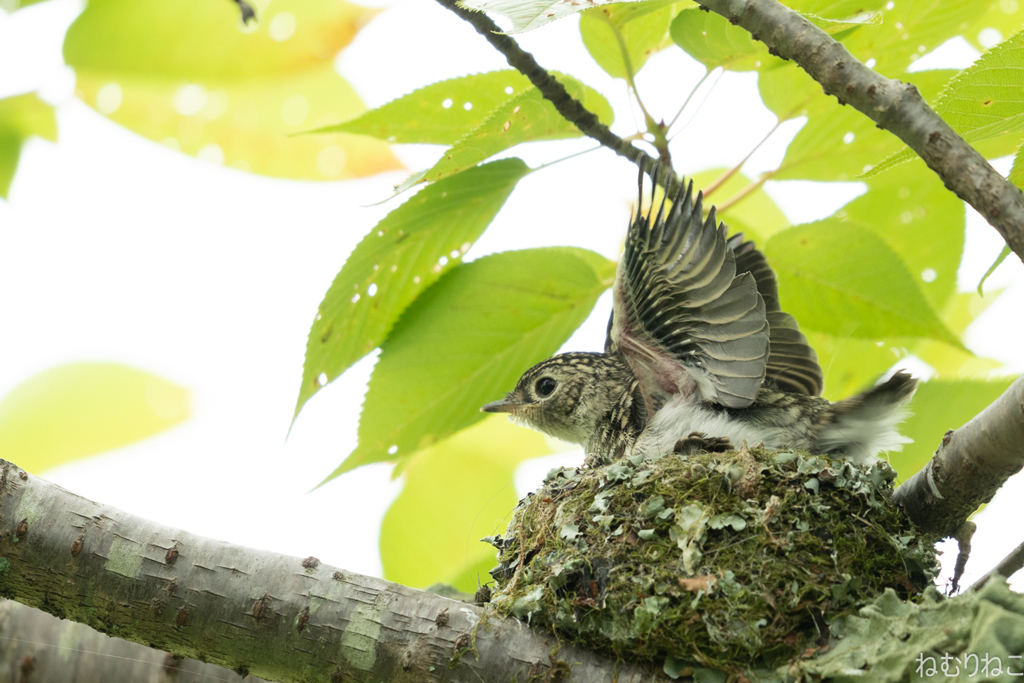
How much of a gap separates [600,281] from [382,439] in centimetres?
75

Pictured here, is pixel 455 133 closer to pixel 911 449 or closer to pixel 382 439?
pixel 382 439

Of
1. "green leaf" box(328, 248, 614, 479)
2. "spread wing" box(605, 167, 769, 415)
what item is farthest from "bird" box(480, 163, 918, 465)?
"green leaf" box(328, 248, 614, 479)

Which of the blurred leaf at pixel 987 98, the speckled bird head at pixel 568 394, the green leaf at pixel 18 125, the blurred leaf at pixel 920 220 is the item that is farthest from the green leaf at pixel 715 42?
the green leaf at pixel 18 125

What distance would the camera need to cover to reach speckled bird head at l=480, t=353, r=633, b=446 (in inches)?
104

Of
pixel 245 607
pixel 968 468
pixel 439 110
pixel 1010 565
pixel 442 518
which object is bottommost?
pixel 245 607

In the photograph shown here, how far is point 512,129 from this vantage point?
1.96m

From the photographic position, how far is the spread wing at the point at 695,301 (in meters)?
2.08

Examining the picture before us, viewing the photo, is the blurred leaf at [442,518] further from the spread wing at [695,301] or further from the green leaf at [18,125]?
the green leaf at [18,125]

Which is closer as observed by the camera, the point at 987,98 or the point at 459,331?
the point at 987,98

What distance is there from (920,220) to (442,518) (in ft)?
5.76

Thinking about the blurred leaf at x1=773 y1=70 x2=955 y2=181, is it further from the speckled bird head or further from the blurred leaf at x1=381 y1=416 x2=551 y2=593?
the blurred leaf at x1=381 y1=416 x2=551 y2=593

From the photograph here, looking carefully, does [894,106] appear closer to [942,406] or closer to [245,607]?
[942,406]

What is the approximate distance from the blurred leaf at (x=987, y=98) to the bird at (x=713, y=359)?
24.7 inches

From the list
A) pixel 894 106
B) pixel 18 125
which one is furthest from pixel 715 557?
pixel 18 125
